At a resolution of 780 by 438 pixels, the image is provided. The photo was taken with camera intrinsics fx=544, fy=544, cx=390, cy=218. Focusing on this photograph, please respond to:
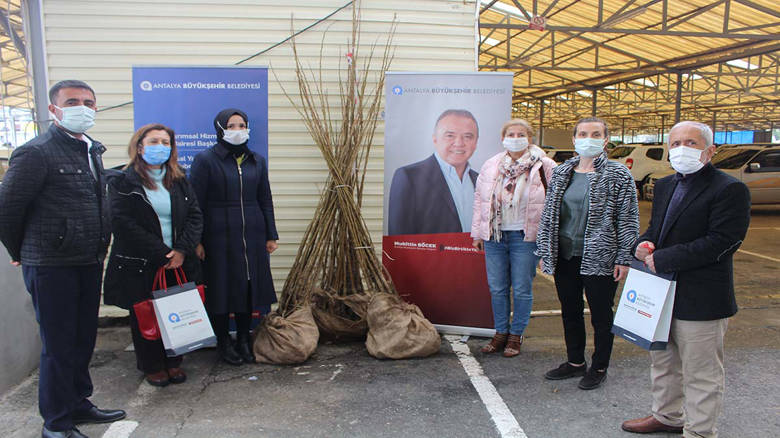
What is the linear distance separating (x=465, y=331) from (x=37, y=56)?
405cm

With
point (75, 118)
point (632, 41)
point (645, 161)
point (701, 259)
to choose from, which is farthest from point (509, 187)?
point (645, 161)

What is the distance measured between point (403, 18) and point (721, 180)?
292 centimetres

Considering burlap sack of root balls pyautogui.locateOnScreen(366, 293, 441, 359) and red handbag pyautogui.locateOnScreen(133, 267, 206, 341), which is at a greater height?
red handbag pyautogui.locateOnScreen(133, 267, 206, 341)

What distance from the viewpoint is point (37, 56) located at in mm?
4359

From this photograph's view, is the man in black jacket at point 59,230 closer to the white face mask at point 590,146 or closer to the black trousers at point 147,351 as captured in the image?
the black trousers at point 147,351

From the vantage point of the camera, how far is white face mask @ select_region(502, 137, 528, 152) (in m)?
3.59

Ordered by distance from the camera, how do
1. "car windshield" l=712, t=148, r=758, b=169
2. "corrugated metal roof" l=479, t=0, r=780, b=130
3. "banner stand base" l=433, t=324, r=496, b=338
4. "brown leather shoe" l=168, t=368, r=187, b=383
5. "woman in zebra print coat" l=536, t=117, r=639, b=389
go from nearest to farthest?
"woman in zebra print coat" l=536, t=117, r=639, b=389
"brown leather shoe" l=168, t=368, r=187, b=383
"banner stand base" l=433, t=324, r=496, b=338
"corrugated metal roof" l=479, t=0, r=780, b=130
"car windshield" l=712, t=148, r=758, b=169

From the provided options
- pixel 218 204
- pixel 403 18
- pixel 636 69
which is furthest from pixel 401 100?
pixel 636 69

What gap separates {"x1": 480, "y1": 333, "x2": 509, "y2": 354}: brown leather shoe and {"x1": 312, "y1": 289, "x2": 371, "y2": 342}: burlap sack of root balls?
90 centimetres

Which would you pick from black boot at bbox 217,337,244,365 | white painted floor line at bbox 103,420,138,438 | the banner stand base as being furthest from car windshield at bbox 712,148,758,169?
white painted floor line at bbox 103,420,138,438

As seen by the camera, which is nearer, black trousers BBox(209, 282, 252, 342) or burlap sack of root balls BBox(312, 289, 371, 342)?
black trousers BBox(209, 282, 252, 342)

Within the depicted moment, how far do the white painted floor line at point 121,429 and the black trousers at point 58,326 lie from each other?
0.64ft

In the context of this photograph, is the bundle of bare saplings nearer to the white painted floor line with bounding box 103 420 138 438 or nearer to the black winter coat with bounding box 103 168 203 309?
the black winter coat with bounding box 103 168 203 309

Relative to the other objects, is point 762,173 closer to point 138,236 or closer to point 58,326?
point 138,236
